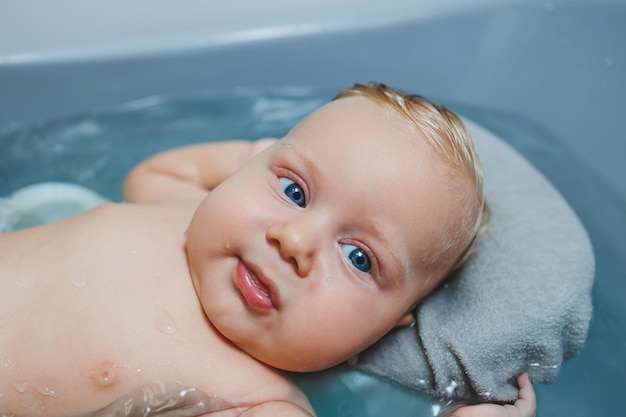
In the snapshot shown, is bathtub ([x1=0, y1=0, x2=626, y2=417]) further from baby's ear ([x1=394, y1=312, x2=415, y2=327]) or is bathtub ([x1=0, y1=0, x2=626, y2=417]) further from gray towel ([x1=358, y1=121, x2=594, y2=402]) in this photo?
baby's ear ([x1=394, y1=312, x2=415, y2=327])

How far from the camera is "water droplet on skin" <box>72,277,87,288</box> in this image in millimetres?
885

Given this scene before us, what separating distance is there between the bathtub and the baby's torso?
53cm

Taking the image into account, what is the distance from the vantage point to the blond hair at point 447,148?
891 millimetres

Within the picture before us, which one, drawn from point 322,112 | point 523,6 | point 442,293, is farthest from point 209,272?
point 523,6

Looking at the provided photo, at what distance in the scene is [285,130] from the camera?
1551 millimetres

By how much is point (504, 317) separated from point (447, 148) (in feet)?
0.89

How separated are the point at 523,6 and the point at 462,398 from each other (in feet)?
3.17

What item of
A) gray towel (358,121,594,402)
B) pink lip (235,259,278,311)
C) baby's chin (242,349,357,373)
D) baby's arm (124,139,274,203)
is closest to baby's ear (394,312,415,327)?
gray towel (358,121,594,402)

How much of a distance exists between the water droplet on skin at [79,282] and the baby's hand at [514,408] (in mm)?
516

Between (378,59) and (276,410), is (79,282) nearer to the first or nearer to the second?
(276,410)

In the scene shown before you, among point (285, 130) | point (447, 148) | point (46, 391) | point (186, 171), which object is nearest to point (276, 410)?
point (46, 391)

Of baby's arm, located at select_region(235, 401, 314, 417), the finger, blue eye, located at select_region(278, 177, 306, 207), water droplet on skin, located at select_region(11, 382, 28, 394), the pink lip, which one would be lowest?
water droplet on skin, located at select_region(11, 382, 28, 394)

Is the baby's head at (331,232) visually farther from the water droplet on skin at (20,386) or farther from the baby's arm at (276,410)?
the water droplet on skin at (20,386)

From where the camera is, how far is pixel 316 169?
860 millimetres
